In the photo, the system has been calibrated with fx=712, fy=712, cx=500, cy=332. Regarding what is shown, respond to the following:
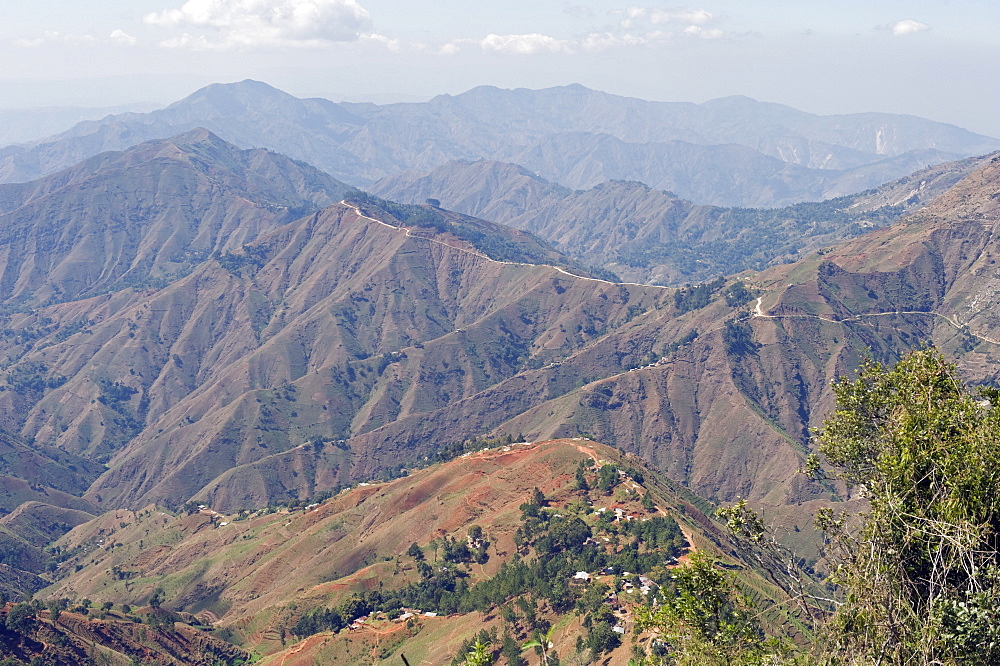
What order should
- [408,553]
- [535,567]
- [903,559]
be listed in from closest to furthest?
[903,559] → [535,567] → [408,553]

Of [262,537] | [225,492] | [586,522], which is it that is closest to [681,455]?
[586,522]

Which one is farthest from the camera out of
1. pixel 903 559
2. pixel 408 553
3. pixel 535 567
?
pixel 408 553

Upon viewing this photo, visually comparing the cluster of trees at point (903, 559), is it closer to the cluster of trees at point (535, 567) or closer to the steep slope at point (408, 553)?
the steep slope at point (408, 553)

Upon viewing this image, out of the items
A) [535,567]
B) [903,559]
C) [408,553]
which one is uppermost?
[903,559]

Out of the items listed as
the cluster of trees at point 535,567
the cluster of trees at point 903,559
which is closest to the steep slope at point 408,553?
the cluster of trees at point 535,567

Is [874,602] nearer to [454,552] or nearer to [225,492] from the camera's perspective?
[454,552]

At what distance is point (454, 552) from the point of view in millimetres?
109875

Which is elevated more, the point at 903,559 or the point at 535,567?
the point at 903,559

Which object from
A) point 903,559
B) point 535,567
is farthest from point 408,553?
point 903,559

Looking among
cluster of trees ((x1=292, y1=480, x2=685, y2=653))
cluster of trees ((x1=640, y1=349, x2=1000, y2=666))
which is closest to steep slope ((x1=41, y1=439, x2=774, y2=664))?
cluster of trees ((x1=292, y1=480, x2=685, y2=653))

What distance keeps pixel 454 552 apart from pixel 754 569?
4409 centimetres

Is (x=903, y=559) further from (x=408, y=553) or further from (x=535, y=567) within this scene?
(x=408, y=553)

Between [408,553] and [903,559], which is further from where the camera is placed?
[408,553]

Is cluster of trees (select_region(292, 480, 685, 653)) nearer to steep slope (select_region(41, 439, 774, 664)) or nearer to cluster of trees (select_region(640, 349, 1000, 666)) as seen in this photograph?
steep slope (select_region(41, 439, 774, 664))
